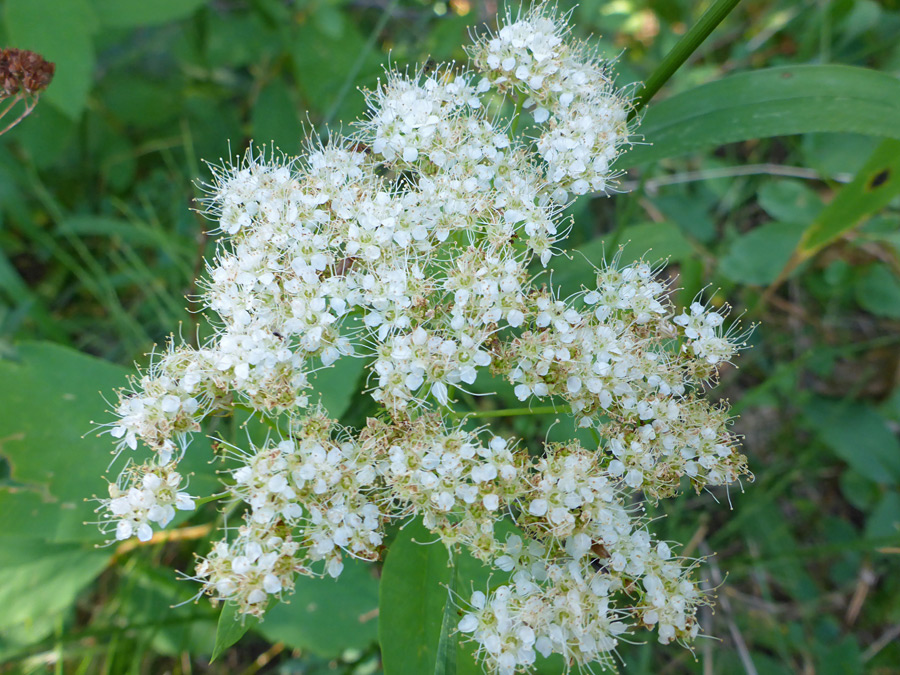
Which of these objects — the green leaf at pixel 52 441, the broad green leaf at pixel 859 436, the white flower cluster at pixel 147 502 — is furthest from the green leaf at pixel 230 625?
the broad green leaf at pixel 859 436

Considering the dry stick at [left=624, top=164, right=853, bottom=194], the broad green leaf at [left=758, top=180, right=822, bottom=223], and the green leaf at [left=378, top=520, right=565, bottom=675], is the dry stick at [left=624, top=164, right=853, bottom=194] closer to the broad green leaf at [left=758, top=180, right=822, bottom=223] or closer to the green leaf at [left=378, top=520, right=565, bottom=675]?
the broad green leaf at [left=758, top=180, right=822, bottom=223]

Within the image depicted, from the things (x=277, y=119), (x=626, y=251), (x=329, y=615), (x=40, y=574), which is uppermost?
(x=277, y=119)

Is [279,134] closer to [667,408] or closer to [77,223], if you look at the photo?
[77,223]

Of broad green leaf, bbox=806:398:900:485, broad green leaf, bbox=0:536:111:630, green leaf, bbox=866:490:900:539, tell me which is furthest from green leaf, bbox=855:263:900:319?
broad green leaf, bbox=0:536:111:630

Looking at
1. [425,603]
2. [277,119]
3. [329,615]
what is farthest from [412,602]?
[277,119]

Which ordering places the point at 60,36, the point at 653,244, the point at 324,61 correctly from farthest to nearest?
the point at 324,61
the point at 60,36
the point at 653,244

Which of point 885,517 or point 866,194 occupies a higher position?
point 866,194

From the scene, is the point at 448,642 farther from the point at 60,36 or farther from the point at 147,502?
the point at 60,36

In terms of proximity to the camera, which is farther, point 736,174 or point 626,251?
point 736,174
